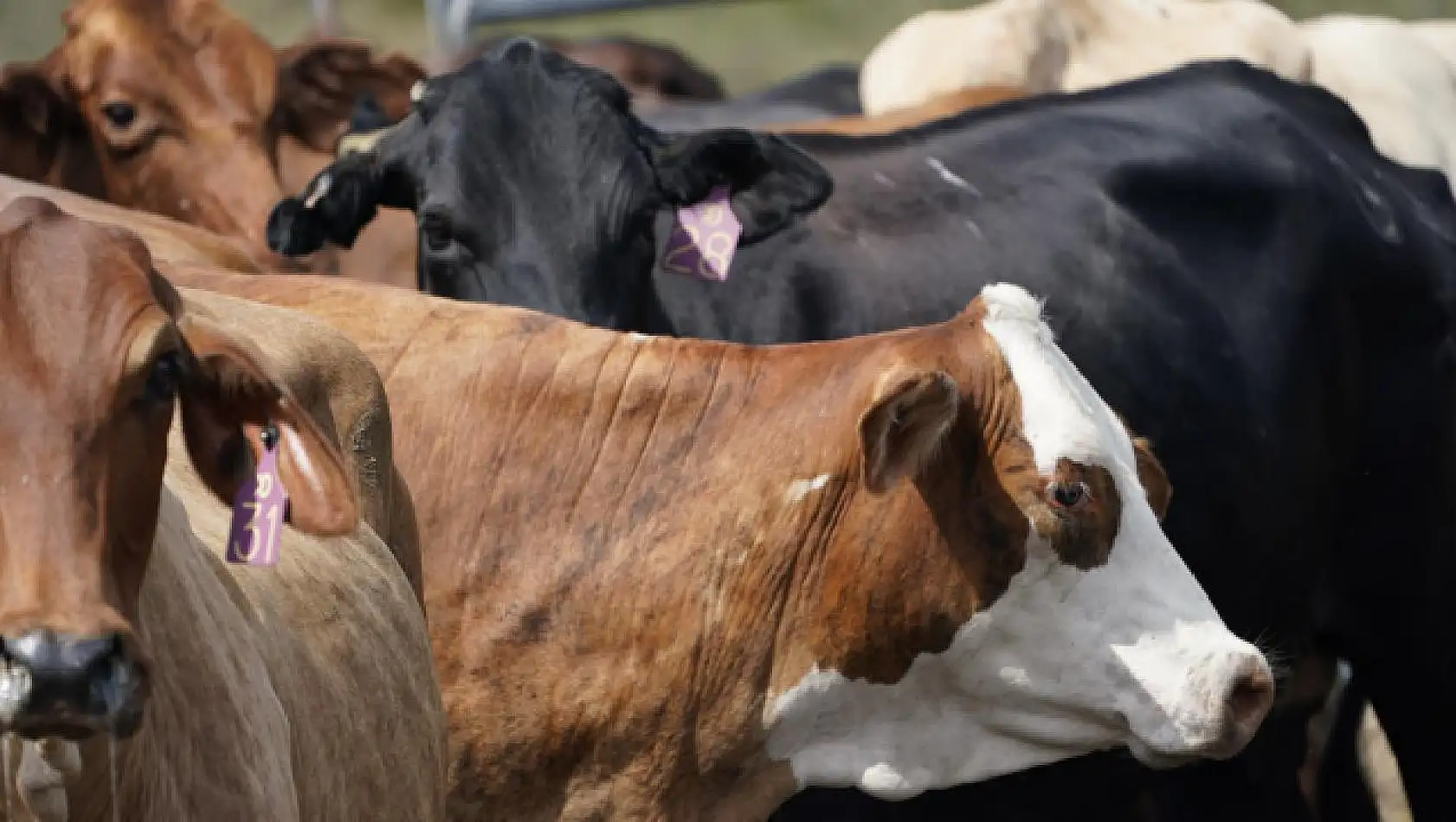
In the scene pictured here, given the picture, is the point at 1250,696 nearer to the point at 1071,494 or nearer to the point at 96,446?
the point at 1071,494

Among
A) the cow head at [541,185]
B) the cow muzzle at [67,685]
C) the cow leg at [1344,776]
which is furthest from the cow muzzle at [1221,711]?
the cow leg at [1344,776]

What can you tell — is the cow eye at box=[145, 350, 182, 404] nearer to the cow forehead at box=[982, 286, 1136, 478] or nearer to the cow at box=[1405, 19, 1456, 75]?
the cow forehead at box=[982, 286, 1136, 478]

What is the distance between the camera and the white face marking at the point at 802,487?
411cm

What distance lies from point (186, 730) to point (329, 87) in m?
4.59

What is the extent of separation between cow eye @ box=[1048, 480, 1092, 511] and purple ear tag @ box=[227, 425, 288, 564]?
1552mm

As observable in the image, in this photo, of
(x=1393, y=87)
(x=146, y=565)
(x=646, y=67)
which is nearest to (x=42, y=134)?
(x=1393, y=87)

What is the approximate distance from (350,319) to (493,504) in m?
0.41

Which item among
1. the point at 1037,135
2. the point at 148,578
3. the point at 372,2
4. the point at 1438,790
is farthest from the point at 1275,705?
the point at 372,2

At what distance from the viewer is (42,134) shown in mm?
6625

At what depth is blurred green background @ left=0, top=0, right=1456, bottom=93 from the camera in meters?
15.7

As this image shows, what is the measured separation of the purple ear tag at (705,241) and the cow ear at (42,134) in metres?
2.06

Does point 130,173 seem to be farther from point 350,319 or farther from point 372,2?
point 372,2

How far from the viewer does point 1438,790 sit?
6.23 metres

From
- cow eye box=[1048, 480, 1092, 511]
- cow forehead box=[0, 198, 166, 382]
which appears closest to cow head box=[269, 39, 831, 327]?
cow eye box=[1048, 480, 1092, 511]
